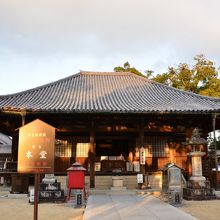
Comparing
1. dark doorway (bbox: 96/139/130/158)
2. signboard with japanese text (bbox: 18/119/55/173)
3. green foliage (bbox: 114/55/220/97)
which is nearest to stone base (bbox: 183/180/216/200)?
signboard with japanese text (bbox: 18/119/55/173)

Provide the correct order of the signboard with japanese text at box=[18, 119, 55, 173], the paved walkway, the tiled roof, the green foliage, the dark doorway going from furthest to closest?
1. the green foliage
2. the dark doorway
3. the tiled roof
4. the paved walkway
5. the signboard with japanese text at box=[18, 119, 55, 173]

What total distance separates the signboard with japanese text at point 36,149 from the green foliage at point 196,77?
2514 cm

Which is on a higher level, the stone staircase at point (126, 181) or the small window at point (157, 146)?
the small window at point (157, 146)

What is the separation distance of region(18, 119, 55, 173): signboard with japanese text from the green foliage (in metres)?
25.1

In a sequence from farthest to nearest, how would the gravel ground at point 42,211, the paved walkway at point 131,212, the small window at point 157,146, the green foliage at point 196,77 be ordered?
the green foliage at point 196,77 → the small window at point 157,146 → the gravel ground at point 42,211 → the paved walkway at point 131,212

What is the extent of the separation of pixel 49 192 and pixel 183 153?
9.76m

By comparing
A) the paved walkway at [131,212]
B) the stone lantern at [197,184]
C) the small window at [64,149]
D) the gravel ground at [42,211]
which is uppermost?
the small window at [64,149]

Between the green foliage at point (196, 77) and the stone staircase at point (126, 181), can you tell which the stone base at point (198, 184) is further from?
the green foliage at point (196, 77)

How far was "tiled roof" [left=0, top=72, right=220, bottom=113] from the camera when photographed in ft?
50.9

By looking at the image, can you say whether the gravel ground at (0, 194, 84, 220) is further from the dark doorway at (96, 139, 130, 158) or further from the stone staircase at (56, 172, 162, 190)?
the dark doorway at (96, 139, 130, 158)

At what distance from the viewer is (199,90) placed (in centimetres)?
3070

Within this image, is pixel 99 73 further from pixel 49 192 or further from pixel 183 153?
pixel 49 192

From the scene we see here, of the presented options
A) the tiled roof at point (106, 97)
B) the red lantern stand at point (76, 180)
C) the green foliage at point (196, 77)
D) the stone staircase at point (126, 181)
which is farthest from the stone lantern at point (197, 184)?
the green foliage at point (196, 77)

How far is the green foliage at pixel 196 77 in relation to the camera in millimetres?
29734
